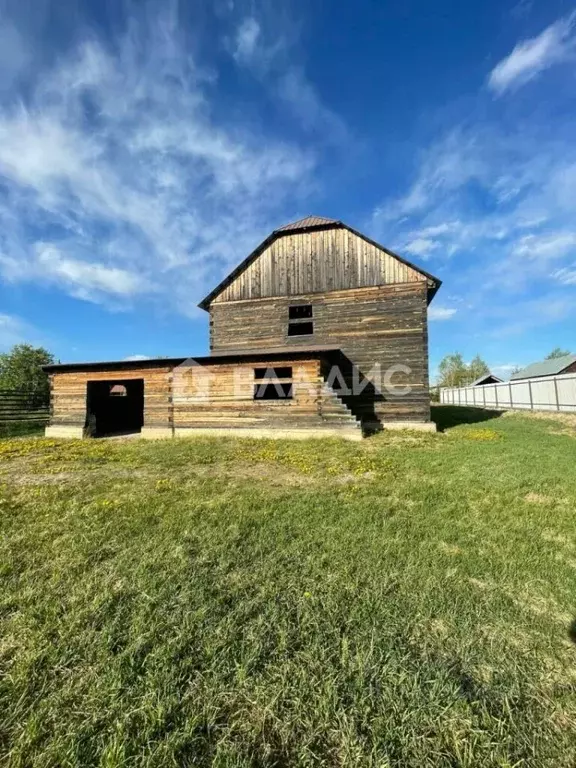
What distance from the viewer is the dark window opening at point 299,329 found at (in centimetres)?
1590

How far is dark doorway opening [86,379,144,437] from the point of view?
14861 mm

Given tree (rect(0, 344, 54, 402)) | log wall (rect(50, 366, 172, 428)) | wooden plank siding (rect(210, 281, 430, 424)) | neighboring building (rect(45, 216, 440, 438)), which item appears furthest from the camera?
tree (rect(0, 344, 54, 402))

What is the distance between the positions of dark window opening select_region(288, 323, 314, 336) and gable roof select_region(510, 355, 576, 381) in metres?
34.4

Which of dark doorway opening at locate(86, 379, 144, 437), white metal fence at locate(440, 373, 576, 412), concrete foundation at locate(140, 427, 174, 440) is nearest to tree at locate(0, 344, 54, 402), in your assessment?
dark doorway opening at locate(86, 379, 144, 437)

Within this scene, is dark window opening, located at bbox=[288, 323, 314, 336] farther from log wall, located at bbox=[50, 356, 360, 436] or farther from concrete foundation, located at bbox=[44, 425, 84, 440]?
concrete foundation, located at bbox=[44, 425, 84, 440]

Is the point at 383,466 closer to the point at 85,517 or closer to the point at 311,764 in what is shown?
the point at 85,517

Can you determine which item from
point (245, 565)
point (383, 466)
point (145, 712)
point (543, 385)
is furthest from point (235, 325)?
point (543, 385)

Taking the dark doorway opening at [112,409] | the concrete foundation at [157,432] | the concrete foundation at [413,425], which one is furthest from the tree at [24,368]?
the concrete foundation at [413,425]

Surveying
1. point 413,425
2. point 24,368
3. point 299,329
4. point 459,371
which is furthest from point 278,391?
point 459,371

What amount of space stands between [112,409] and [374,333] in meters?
12.8

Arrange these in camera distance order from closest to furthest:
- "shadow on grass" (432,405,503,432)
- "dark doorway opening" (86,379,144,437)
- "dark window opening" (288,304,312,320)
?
"dark doorway opening" (86,379,144,437), "dark window opening" (288,304,312,320), "shadow on grass" (432,405,503,432)

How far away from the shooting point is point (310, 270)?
617 inches

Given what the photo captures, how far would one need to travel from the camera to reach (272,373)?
43.7 ft

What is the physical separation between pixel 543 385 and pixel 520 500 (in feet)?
68.0
